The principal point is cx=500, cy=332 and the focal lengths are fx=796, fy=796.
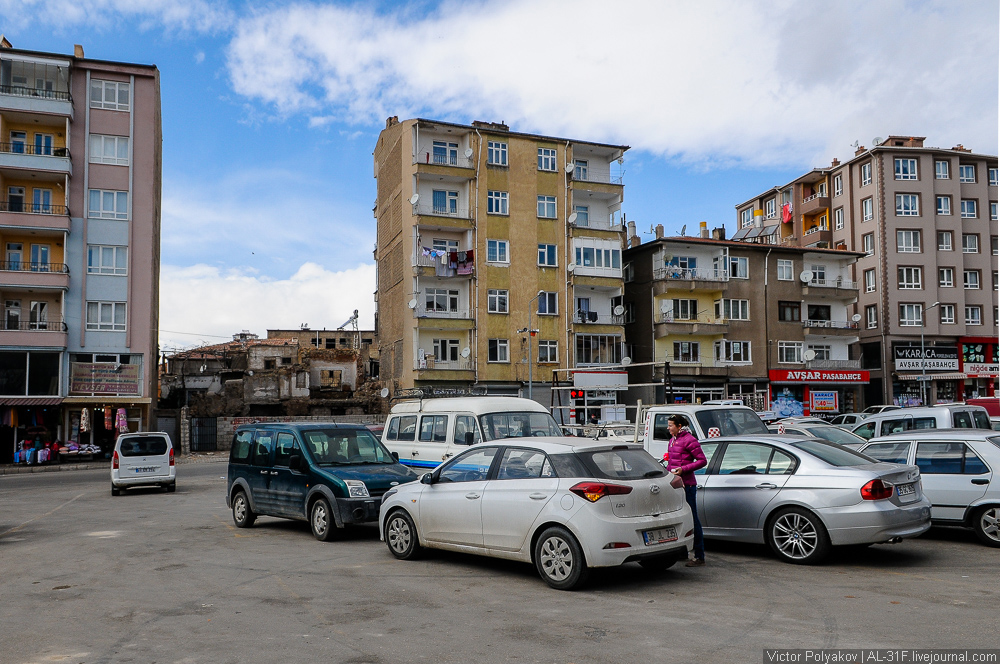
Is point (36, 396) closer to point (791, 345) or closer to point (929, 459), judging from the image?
point (929, 459)

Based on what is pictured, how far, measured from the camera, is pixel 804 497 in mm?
9719

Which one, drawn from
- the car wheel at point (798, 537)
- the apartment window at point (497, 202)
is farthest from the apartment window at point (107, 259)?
the car wheel at point (798, 537)

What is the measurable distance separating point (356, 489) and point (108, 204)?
37887 millimetres

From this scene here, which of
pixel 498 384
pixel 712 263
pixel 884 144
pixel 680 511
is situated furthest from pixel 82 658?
pixel 884 144

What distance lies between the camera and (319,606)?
7930 millimetres

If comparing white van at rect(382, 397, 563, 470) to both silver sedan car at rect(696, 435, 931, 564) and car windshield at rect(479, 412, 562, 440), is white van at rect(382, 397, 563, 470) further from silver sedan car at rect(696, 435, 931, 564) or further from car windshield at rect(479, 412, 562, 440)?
silver sedan car at rect(696, 435, 931, 564)

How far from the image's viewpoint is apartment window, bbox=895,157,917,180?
61.1m

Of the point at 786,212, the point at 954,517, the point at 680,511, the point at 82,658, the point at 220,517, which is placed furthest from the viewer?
the point at 786,212

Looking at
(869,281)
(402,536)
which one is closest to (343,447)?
(402,536)

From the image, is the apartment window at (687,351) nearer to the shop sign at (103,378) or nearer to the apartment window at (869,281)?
the apartment window at (869,281)

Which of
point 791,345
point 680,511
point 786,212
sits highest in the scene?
point 786,212

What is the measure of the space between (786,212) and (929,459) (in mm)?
63339

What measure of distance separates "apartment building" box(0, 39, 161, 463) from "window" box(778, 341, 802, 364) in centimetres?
4112

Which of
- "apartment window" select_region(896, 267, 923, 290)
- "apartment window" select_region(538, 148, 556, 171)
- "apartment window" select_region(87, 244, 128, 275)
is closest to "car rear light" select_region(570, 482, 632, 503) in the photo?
"apartment window" select_region(87, 244, 128, 275)
